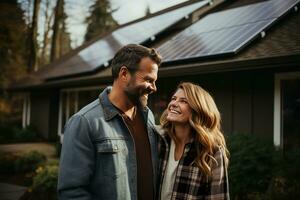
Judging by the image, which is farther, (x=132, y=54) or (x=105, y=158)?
(x=132, y=54)

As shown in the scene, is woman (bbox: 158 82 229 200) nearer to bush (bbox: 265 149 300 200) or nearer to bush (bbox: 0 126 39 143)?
bush (bbox: 265 149 300 200)

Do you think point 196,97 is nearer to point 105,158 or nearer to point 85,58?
point 105,158

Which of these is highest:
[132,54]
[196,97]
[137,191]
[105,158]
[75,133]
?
[132,54]

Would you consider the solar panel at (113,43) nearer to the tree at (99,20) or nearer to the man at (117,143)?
the man at (117,143)

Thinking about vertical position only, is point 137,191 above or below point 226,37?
below

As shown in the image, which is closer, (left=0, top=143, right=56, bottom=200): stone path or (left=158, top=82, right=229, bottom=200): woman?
(left=158, top=82, right=229, bottom=200): woman

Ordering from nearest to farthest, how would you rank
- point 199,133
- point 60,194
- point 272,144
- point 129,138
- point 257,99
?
point 60,194
point 129,138
point 199,133
point 272,144
point 257,99

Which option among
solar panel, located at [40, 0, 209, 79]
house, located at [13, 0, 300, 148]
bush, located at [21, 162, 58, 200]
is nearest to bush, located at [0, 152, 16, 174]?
house, located at [13, 0, 300, 148]

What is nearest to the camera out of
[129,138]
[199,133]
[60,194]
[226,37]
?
[60,194]

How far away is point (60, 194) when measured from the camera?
2.41m

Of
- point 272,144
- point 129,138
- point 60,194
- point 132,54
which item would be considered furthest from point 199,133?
point 272,144

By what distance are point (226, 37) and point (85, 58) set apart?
828cm

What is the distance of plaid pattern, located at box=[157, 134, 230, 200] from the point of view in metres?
2.77

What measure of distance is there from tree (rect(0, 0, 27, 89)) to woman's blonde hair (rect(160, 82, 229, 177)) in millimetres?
17209
